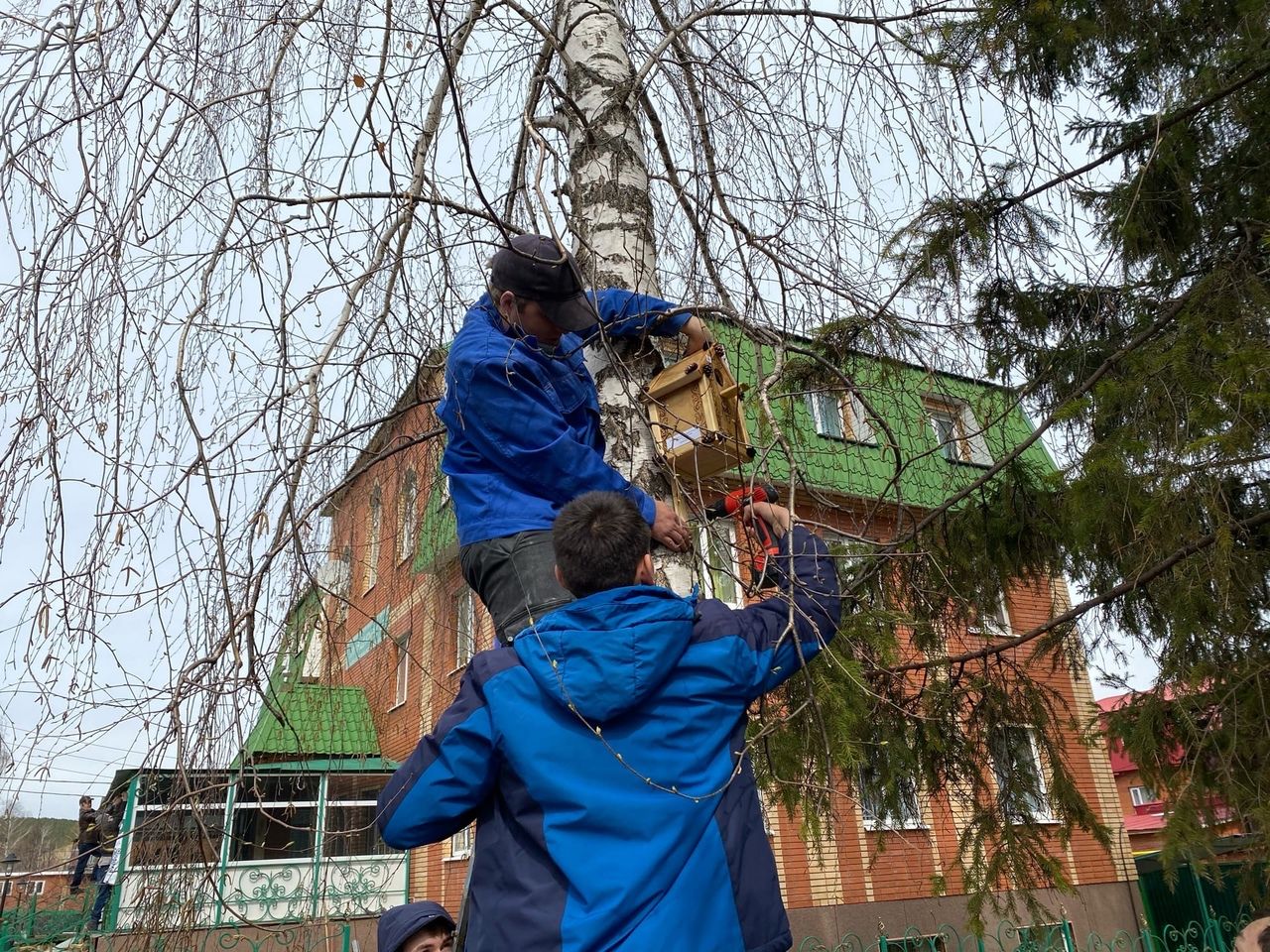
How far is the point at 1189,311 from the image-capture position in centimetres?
401

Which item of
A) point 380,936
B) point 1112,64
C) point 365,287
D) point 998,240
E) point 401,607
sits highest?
point 1112,64

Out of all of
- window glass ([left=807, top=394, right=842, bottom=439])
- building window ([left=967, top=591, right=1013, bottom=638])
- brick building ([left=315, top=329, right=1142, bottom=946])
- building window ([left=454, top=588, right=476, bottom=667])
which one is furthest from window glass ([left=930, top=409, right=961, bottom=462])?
building window ([left=454, top=588, right=476, bottom=667])

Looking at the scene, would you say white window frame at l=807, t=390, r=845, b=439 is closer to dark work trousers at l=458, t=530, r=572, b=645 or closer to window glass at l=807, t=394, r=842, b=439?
window glass at l=807, t=394, r=842, b=439

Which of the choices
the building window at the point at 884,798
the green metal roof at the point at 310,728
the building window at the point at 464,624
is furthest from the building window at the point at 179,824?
the building window at the point at 884,798

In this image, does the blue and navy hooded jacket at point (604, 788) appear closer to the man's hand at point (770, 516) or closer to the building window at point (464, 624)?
the man's hand at point (770, 516)

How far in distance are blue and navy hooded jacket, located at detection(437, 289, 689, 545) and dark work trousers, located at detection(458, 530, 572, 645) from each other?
3 centimetres

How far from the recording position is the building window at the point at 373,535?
3.59 m

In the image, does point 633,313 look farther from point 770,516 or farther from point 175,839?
point 175,839

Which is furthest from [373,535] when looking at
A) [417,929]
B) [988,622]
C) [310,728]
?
[988,622]

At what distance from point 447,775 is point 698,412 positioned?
1.24 metres

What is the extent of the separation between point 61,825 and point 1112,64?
5672 mm

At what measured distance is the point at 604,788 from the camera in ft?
5.92

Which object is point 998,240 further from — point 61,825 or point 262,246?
point 61,825

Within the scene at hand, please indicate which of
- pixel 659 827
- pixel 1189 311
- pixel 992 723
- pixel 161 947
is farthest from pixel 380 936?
pixel 1189 311
